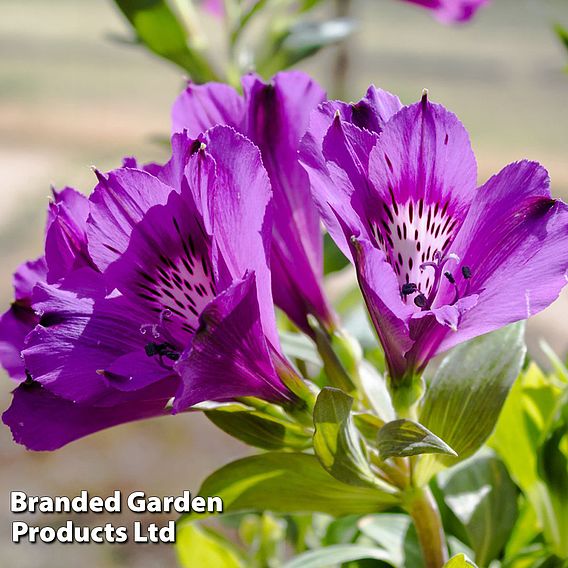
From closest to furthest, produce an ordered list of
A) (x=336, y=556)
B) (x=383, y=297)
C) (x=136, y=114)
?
(x=383, y=297) < (x=336, y=556) < (x=136, y=114)

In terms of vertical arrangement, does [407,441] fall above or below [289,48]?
below

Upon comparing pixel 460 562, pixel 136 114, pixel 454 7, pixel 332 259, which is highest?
pixel 136 114

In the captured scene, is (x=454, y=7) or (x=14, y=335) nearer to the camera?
(x=14, y=335)

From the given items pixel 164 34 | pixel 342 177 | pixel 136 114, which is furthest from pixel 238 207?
pixel 136 114

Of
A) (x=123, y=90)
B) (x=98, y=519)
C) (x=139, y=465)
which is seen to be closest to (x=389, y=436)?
(x=98, y=519)

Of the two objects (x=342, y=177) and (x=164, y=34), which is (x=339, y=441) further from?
(x=164, y=34)

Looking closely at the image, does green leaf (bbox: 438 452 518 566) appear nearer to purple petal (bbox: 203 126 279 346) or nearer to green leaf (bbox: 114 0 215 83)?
purple petal (bbox: 203 126 279 346)

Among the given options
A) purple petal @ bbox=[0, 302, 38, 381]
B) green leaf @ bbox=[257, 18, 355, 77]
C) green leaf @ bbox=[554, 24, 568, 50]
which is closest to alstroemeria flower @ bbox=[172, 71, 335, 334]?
purple petal @ bbox=[0, 302, 38, 381]
